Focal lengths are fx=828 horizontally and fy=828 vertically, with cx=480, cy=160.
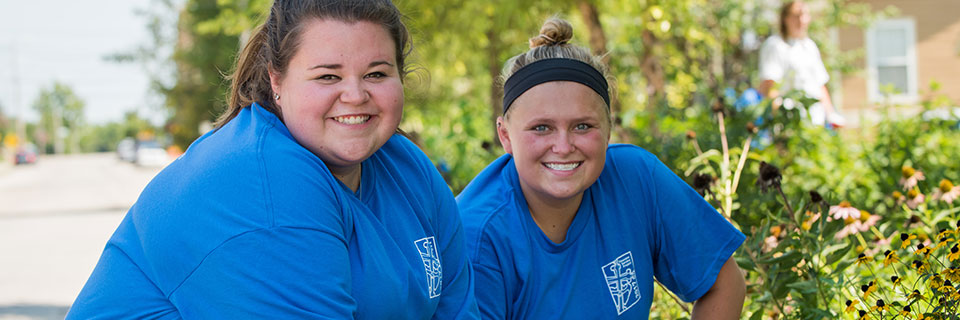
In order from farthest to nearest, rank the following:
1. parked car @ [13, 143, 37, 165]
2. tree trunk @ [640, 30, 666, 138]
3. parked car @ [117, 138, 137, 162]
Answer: parked car @ [13, 143, 37, 165], parked car @ [117, 138, 137, 162], tree trunk @ [640, 30, 666, 138]

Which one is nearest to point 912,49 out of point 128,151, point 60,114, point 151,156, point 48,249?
point 48,249

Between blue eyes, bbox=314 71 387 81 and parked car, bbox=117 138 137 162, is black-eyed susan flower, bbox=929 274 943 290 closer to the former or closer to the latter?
blue eyes, bbox=314 71 387 81

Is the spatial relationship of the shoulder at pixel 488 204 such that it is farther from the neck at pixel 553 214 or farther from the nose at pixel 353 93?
the nose at pixel 353 93

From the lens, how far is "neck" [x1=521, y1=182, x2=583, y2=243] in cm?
232

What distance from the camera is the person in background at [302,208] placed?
4.91 feet

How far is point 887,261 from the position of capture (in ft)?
6.75

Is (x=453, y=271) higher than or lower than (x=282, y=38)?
A: lower

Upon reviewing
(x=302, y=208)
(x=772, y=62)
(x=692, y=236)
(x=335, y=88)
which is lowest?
(x=692, y=236)

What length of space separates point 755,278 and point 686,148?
48.9 inches

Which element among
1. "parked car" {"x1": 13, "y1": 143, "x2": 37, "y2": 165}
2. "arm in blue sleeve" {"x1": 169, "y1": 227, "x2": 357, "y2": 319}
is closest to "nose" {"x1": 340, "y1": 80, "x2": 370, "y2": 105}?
"arm in blue sleeve" {"x1": 169, "y1": 227, "x2": 357, "y2": 319}

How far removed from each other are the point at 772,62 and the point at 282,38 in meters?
4.73

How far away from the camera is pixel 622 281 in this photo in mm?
2297

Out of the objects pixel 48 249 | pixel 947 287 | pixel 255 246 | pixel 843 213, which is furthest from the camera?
pixel 48 249

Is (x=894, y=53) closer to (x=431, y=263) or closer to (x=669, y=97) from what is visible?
Answer: (x=669, y=97)
